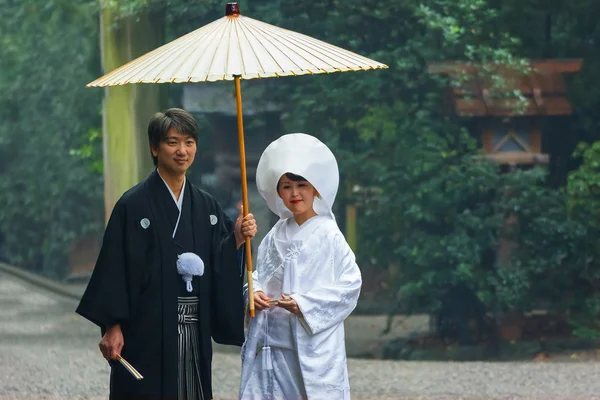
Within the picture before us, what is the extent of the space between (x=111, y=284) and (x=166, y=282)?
18 centimetres

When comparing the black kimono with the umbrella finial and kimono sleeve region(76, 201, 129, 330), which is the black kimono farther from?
the umbrella finial

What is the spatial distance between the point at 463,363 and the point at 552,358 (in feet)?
1.96

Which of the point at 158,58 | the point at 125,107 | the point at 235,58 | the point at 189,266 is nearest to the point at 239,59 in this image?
the point at 235,58

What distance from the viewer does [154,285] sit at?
163 inches

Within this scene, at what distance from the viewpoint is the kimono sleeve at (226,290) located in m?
4.22

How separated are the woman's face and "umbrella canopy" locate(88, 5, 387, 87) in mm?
382

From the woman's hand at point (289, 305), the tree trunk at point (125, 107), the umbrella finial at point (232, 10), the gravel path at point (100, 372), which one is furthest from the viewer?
the tree trunk at point (125, 107)

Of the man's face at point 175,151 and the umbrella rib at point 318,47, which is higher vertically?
the umbrella rib at point 318,47

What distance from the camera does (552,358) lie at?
8.18m

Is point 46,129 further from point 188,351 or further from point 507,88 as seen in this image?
point 188,351

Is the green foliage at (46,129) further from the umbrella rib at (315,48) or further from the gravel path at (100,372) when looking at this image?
the umbrella rib at (315,48)

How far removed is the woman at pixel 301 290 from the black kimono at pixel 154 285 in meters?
0.13

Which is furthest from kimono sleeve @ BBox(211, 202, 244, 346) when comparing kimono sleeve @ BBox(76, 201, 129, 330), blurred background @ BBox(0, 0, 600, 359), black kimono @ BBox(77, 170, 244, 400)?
blurred background @ BBox(0, 0, 600, 359)

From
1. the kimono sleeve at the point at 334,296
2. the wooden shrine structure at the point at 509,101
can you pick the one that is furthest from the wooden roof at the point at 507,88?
the kimono sleeve at the point at 334,296
